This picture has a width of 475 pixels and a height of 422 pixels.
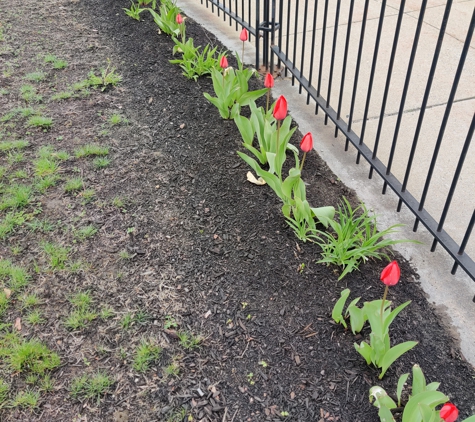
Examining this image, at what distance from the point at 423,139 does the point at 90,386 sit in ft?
8.52

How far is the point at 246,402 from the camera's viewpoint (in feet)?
6.12

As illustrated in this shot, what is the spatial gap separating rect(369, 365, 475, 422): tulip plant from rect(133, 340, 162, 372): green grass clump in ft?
2.95

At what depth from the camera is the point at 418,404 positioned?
Answer: 1.50 meters

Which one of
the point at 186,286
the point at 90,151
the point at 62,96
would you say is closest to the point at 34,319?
the point at 186,286

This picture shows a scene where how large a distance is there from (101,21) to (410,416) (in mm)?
4981

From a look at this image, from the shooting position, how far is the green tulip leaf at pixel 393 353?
1.77m

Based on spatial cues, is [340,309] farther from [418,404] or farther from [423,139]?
[423,139]

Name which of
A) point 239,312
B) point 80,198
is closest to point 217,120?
point 80,198

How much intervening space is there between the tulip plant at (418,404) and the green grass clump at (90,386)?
1064mm

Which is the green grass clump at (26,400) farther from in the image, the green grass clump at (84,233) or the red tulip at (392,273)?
the red tulip at (392,273)

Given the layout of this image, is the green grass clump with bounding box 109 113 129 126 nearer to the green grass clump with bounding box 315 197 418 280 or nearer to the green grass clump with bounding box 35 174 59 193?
the green grass clump with bounding box 35 174 59 193

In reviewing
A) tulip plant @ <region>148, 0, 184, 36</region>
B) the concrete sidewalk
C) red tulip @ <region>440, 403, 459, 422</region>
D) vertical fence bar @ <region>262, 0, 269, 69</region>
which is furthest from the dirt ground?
tulip plant @ <region>148, 0, 184, 36</region>

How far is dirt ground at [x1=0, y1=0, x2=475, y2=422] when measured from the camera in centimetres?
190

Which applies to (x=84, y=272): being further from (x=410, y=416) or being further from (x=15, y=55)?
(x=15, y=55)
